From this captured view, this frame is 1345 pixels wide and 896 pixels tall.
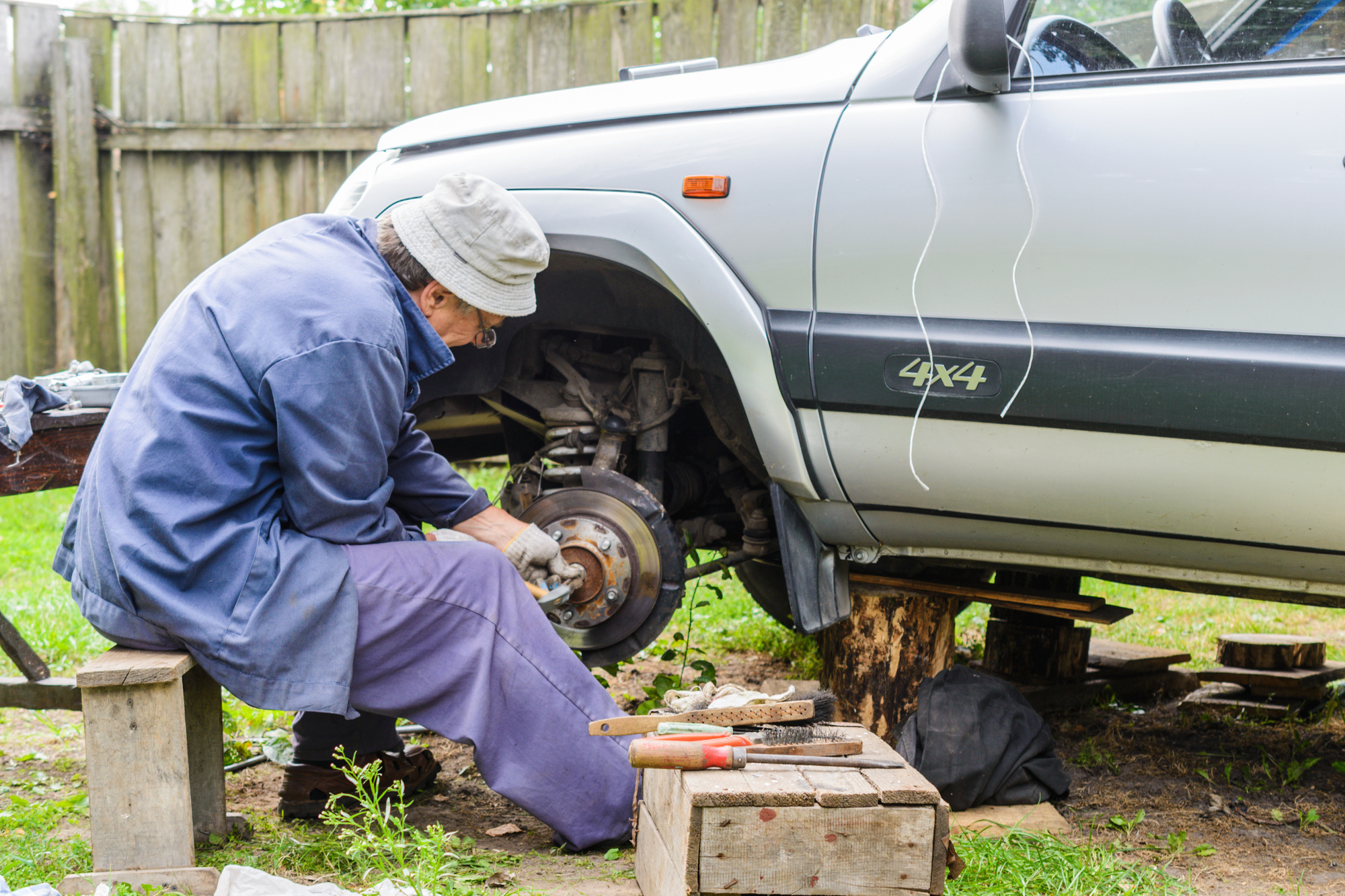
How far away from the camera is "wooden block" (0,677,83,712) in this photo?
9.52 feet

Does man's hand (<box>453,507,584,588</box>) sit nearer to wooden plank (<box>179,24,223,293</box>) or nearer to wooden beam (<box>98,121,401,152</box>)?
wooden beam (<box>98,121,401,152</box>)

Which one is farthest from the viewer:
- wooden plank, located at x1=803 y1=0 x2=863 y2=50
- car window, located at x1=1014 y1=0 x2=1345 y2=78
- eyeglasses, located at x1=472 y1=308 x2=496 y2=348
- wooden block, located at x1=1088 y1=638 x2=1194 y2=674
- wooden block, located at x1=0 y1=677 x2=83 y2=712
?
wooden plank, located at x1=803 y1=0 x2=863 y2=50

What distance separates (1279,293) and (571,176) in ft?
4.80

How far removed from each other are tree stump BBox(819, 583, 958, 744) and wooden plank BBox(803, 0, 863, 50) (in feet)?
10.5

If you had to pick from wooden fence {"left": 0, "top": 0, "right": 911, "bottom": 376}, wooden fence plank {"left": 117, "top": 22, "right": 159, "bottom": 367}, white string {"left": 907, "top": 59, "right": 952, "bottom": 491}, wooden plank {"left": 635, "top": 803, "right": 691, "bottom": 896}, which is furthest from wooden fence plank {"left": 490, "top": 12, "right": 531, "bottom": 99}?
wooden plank {"left": 635, "top": 803, "right": 691, "bottom": 896}

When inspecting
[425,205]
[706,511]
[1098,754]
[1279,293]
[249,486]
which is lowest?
[1098,754]

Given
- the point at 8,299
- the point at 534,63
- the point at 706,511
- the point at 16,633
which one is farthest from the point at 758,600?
the point at 8,299

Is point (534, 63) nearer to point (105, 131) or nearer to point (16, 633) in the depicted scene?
point (105, 131)

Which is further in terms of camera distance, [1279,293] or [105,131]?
[105,131]

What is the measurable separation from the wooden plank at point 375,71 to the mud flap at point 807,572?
13.0 ft

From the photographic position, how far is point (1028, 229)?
2.16 meters

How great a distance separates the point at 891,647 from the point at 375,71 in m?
4.29

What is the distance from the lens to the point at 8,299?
18.9 ft

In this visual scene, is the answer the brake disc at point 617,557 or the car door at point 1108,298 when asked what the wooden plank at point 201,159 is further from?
the car door at point 1108,298
